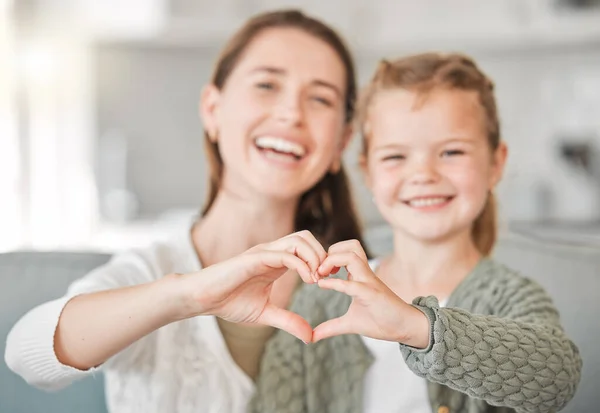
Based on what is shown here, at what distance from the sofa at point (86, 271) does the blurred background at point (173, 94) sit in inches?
17.7

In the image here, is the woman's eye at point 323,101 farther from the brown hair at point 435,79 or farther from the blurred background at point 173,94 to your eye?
the blurred background at point 173,94

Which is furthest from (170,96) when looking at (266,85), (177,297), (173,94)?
(177,297)

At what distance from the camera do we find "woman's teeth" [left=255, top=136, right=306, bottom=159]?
0.49m

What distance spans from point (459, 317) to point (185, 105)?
47.5 inches

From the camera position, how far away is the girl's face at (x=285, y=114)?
19.4 inches

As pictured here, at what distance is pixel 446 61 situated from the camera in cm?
46

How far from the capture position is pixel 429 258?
47 centimetres

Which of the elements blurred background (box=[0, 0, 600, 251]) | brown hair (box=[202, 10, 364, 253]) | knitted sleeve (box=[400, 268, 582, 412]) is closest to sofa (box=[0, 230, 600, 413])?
brown hair (box=[202, 10, 364, 253])

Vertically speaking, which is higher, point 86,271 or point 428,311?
point 428,311

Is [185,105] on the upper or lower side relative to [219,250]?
lower

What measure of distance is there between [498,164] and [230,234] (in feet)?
0.68

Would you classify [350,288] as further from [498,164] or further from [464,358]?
[498,164]

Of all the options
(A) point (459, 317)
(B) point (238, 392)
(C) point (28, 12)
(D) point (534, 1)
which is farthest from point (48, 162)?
(D) point (534, 1)

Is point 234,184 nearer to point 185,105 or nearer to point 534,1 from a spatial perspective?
point 185,105
